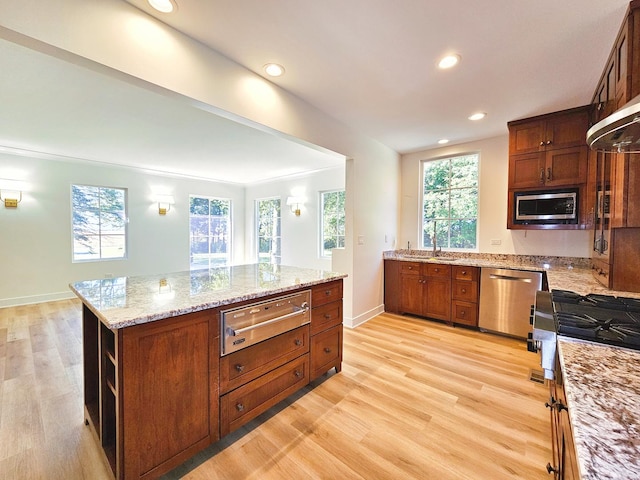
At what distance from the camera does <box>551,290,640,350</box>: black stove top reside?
102cm

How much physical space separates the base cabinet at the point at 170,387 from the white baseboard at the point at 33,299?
4240 mm

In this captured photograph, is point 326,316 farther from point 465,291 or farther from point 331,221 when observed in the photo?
point 331,221

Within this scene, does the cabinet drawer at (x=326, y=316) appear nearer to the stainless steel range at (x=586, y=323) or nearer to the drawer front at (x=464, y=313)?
the stainless steel range at (x=586, y=323)

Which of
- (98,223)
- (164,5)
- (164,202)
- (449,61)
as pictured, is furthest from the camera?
(164,202)

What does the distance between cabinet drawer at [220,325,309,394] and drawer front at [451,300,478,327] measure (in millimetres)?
2425

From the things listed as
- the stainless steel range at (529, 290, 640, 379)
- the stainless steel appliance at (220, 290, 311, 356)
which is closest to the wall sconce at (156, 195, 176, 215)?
the stainless steel appliance at (220, 290, 311, 356)

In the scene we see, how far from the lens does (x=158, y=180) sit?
5.87m

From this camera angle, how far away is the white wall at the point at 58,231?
14.4ft

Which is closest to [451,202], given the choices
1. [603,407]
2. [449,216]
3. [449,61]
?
[449,216]

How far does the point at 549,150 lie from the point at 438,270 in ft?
6.08

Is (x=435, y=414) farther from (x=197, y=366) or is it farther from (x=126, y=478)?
(x=126, y=478)

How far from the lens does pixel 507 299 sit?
3.27 meters

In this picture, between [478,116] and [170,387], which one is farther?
[478,116]

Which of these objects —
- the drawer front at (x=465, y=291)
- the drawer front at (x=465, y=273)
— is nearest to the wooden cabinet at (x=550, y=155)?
the drawer front at (x=465, y=273)
